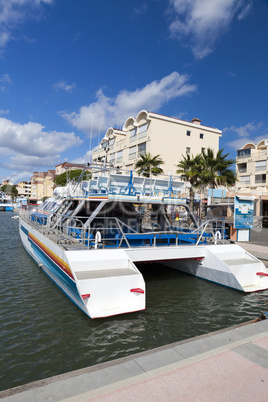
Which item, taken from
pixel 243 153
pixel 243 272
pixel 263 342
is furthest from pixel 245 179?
pixel 263 342

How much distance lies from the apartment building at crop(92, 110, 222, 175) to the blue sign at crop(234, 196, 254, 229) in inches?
766

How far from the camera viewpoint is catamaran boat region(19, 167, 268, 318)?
6.11 meters

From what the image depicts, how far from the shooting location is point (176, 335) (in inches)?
222

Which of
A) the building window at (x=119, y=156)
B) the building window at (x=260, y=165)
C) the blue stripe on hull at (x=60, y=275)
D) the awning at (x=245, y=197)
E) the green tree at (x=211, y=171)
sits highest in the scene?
the building window at (x=119, y=156)

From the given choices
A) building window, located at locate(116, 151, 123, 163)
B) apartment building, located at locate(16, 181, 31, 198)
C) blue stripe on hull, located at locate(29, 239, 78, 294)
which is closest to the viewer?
blue stripe on hull, located at locate(29, 239, 78, 294)

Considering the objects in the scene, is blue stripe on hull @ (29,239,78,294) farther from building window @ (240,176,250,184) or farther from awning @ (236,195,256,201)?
building window @ (240,176,250,184)

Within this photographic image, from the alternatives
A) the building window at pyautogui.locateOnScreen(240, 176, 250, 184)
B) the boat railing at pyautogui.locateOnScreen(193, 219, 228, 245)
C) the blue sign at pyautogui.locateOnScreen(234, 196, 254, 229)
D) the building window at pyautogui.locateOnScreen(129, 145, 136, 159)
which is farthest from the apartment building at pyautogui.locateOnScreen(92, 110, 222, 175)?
the boat railing at pyautogui.locateOnScreen(193, 219, 228, 245)

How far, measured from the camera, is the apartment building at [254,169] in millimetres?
38669

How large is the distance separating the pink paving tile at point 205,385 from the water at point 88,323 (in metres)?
1.63

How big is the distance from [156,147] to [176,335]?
34422 millimetres

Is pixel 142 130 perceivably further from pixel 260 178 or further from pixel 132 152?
pixel 260 178

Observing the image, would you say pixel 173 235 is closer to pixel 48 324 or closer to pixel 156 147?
pixel 48 324

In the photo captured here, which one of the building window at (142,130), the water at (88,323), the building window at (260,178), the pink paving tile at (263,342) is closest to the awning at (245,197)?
the water at (88,323)

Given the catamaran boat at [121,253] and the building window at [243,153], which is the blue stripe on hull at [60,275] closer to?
the catamaran boat at [121,253]
